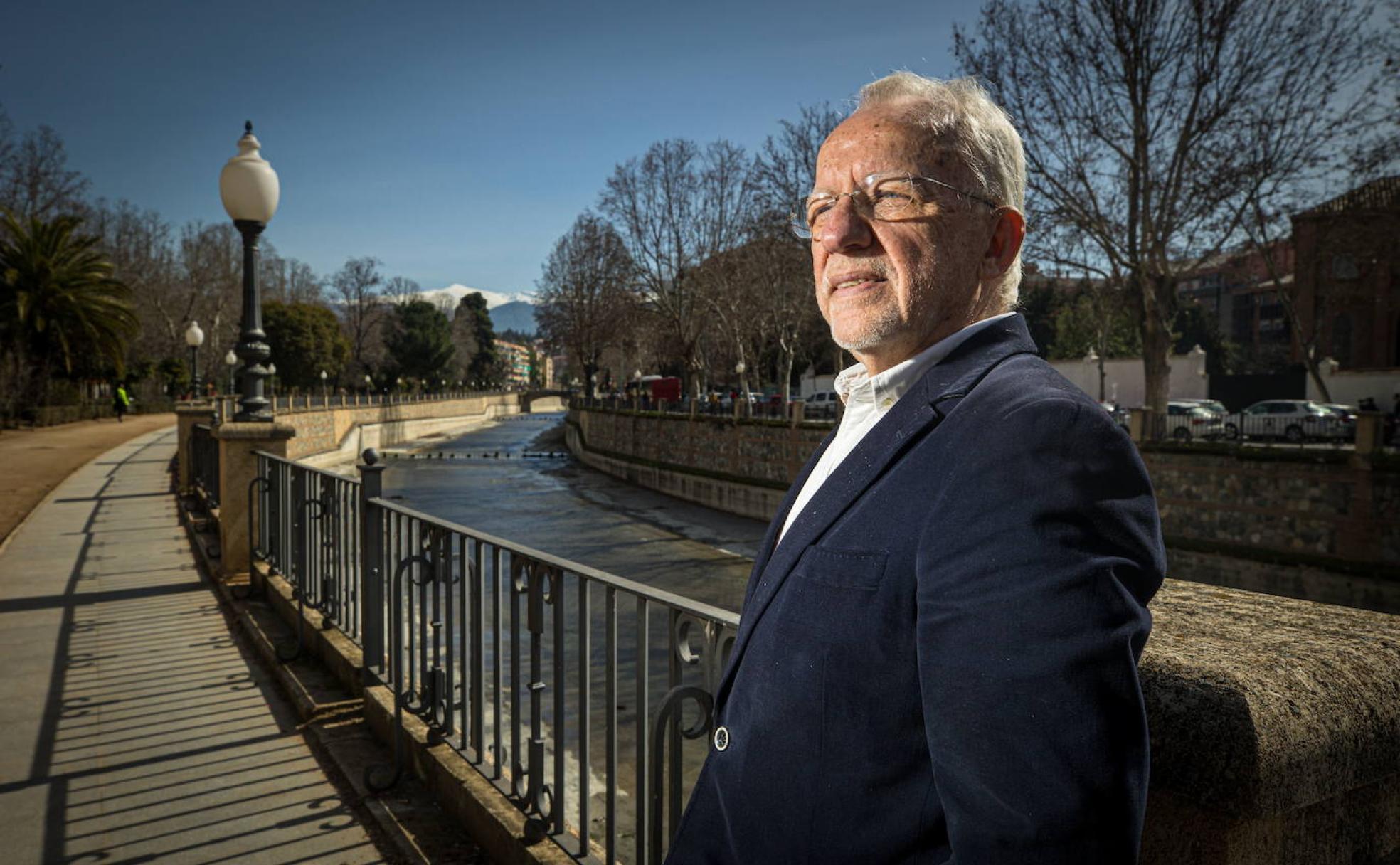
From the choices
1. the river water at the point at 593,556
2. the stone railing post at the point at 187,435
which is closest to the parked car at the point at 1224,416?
the river water at the point at 593,556

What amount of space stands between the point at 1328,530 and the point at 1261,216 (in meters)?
6.90

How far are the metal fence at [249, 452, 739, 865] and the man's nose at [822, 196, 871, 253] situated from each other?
801 millimetres

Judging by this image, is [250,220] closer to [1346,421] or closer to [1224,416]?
[1346,421]

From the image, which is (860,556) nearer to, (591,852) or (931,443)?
(931,443)

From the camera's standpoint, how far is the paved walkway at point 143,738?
10.6ft

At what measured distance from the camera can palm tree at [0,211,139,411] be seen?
2984 centimetres

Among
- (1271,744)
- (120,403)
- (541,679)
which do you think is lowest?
(541,679)

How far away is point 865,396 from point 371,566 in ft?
11.5

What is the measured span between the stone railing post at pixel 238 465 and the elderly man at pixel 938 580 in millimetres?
Answer: 6861

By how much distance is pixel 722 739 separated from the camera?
4.33 feet

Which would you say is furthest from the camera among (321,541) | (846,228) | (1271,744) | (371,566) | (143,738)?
(321,541)

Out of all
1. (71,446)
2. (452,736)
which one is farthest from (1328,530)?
(71,446)

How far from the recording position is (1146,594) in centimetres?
96

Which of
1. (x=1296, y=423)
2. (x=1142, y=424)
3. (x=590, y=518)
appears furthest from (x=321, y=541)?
(x=1296, y=423)
